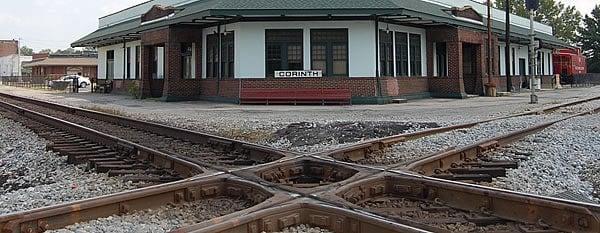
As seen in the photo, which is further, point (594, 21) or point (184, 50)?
point (594, 21)

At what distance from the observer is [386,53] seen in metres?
26.2

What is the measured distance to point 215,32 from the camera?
27.0 metres

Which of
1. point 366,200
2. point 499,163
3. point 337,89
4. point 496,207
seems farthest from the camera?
point 337,89

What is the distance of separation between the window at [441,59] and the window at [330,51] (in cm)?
720

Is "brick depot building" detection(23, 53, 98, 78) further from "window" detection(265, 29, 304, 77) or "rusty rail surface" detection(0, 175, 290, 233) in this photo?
"rusty rail surface" detection(0, 175, 290, 233)

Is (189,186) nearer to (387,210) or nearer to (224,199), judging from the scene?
(224,199)

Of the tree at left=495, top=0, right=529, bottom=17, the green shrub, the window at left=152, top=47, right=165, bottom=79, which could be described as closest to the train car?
the tree at left=495, top=0, right=529, bottom=17

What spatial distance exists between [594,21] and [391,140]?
262ft

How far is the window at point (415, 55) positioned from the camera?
2828 centimetres

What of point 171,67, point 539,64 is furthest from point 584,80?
point 171,67

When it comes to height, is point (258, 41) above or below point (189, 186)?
above

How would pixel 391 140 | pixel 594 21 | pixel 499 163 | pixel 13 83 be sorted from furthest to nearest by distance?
pixel 594 21
pixel 13 83
pixel 391 140
pixel 499 163

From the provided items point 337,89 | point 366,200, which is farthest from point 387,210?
point 337,89

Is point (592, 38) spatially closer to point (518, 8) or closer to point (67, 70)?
point (518, 8)
